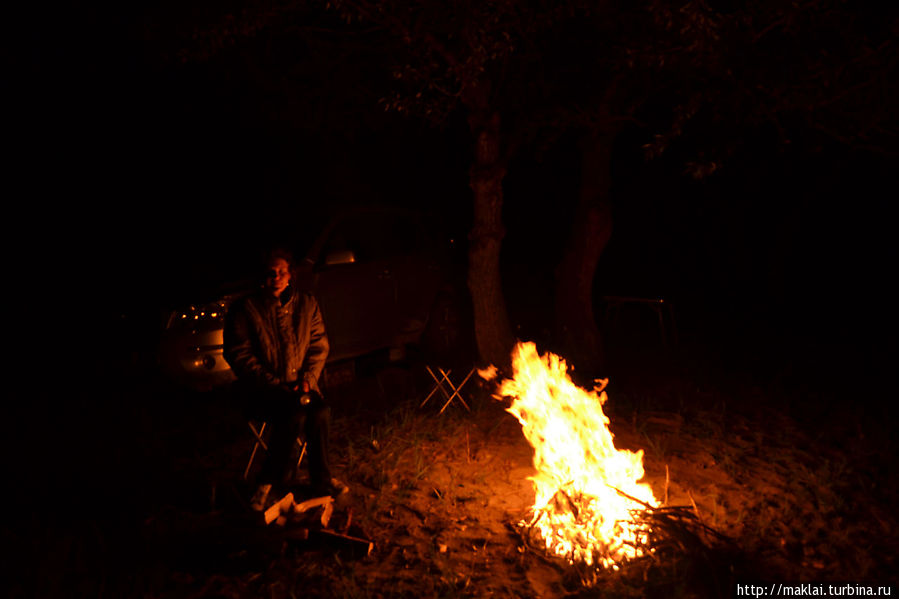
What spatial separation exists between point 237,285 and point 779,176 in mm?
10674

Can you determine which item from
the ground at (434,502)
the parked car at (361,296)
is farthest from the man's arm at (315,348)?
the parked car at (361,296)

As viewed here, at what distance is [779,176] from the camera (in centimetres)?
1306

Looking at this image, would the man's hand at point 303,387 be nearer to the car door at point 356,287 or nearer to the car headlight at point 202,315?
the car headlight at point 202,315

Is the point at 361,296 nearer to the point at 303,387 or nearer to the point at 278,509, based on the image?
the point at 303,387

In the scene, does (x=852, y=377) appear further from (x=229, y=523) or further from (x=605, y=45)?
(x=229, y=523)

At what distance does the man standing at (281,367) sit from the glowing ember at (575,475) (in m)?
Answer: 1.42

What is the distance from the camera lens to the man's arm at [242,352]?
15.6 feet

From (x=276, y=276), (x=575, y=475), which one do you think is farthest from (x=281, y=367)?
(x=575, y=475)

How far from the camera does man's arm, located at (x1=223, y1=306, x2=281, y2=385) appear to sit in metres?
4.74

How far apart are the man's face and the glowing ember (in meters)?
1.90

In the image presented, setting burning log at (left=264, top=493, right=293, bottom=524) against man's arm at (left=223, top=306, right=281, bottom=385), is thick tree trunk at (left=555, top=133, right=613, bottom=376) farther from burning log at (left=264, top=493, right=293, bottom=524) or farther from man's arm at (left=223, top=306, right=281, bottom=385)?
burning log at (left=264, top=493, right=293, bottom=524)

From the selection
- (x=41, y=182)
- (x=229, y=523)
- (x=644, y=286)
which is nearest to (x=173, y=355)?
(x=229, y=523)

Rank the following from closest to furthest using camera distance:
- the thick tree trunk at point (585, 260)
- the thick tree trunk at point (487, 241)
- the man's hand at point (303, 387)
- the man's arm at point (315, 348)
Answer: the man's hand at point (303, 387) → the man's arm at point (315, 348) → the thick tree trunk at point (487, 241) → the thick tree trunk at point (585, 260)

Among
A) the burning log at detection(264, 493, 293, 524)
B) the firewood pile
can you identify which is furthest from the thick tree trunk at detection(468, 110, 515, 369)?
the burning log at detection(264, 493, 293, 524)
